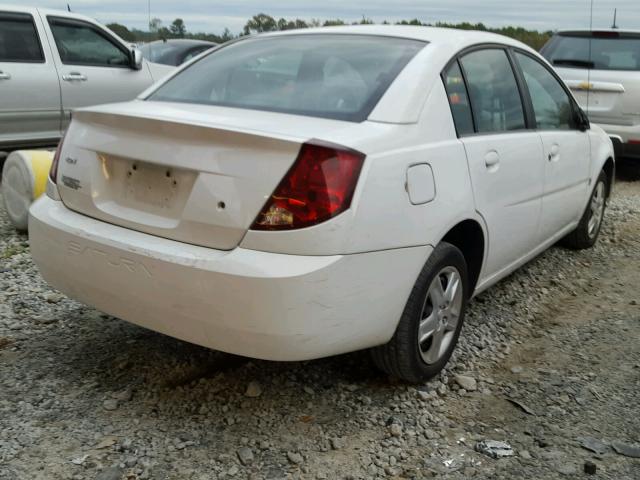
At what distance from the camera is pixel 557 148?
4512 mm

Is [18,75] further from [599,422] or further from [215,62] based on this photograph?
[599,422]

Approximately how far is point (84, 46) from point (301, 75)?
584 centimetres

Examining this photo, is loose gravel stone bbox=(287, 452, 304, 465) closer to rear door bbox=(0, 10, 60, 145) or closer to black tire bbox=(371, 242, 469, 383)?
black tire bbox=(371, 242, 469, 383)

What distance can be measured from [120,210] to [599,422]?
220 cm

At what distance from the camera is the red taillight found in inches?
105

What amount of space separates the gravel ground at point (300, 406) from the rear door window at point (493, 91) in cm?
114

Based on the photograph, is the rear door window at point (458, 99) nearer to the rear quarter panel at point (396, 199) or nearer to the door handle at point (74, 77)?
the rear quarter panel at point (396, 199)

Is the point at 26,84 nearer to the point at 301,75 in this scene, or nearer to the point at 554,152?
the point at 301,75

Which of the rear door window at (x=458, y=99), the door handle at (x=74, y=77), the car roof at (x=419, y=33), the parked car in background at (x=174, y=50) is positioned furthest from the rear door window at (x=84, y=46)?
the rear door window at (x=458, y=99)

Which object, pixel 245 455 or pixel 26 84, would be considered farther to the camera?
pixel 26 84

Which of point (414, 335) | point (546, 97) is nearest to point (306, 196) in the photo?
point (414, 335)

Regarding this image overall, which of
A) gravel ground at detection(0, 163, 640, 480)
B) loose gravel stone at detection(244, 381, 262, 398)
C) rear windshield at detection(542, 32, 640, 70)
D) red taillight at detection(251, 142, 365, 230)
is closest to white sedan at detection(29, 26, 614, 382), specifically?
red taillight at detection(251, 142, 365, 230)

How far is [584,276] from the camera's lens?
530 cm

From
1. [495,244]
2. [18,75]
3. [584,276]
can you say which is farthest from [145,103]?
[18,75]
